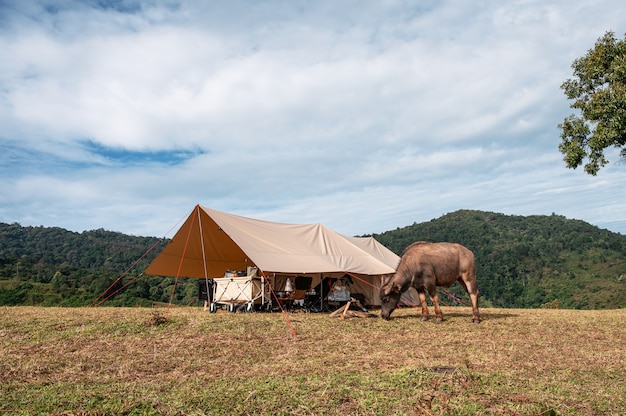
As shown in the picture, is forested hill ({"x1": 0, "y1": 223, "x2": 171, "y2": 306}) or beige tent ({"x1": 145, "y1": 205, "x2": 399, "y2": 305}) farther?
forested hill ({"x1": 0, "y1": 223, "x2": 171, "y2": 306})

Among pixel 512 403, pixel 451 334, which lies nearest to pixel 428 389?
pixel 512 403

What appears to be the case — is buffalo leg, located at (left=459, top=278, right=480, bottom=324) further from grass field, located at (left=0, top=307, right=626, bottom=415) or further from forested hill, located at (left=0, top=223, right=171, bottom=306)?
forested hill, located at (left=0, top=223, right=171, bottom=306)

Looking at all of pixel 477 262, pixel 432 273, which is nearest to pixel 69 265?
pixel 432 273

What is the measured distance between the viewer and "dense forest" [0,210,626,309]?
112 feet

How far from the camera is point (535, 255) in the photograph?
206 ft

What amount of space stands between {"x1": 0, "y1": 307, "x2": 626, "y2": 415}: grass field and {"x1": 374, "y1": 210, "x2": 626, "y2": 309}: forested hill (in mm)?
20764

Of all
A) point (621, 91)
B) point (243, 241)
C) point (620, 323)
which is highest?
point (621, 91)

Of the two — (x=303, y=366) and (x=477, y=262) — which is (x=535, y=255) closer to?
(x=477, y=262)

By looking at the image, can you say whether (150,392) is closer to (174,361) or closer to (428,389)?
(174,361)

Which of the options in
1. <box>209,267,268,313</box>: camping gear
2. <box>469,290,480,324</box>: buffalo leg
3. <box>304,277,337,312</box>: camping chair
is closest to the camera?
<box>469,290,480,324</box>: buffalo leg

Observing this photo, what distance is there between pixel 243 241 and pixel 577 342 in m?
10.3

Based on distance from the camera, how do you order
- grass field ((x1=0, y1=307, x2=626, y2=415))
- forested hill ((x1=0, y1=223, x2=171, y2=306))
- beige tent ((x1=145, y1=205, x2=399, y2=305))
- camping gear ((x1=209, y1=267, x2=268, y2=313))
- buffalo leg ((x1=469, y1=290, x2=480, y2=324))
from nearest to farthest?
1. grass field ((x1=0, y1=307, x2=626, y2=415))
2. buffalo leg ((x1=469, y1=290, x2=480, y2=324))
3. camping gear ((x1=209, y1=267, x2=268, y2=313))
4. beige tent ((x1=145, y1=205, x2=399, y2=305))
5. forested hill ((x1=0, y1=223, x2=171, y2=306))

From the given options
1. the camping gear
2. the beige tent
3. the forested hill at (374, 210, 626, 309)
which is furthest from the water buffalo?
the forested hill at (374, 210, 626, 309)

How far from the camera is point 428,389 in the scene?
6.09 metres
